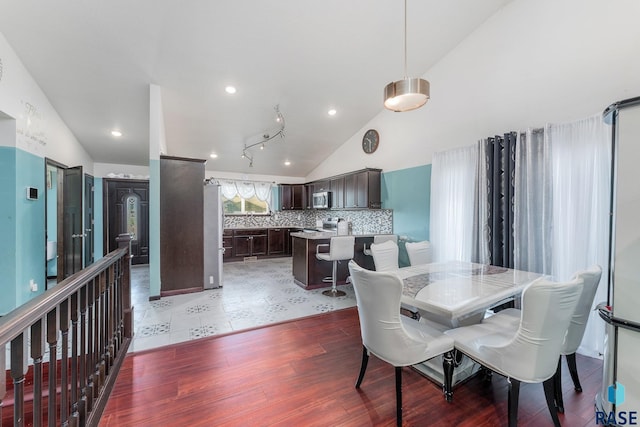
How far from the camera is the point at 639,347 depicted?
1544mm

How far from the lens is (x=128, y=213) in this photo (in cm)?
628

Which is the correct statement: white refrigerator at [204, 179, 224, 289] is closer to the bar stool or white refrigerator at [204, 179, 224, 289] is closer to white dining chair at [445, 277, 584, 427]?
the bar stool

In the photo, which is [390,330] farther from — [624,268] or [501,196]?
[501,196]

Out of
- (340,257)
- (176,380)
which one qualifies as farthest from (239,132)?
(176,380)

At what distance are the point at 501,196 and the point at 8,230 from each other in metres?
5.84

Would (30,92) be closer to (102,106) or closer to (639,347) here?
(102,106)

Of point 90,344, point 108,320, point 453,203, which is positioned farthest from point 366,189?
point 90,344

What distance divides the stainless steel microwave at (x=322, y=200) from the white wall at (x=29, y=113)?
4.86 m

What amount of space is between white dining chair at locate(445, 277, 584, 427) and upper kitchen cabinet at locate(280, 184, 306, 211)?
6626mm

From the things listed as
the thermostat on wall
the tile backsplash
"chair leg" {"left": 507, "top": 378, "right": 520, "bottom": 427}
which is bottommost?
"chair leg" {"left": 507, "top": 378, "right": 520, "bottom": 427}

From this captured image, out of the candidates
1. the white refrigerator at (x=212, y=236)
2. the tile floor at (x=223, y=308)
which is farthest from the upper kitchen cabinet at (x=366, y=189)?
the white refrigerator at (x=212, y=236)

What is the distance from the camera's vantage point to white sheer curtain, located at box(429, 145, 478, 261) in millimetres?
3629

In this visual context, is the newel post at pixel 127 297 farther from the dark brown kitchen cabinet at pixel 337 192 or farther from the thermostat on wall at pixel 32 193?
the dark brown kitchen cabinet at pixel 337 192

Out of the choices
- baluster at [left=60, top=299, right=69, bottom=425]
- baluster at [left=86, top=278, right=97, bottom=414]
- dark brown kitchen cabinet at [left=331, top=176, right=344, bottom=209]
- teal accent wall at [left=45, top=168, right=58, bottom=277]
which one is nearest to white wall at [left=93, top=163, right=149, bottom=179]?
teal accent wall at [left=45, top=168, right=58, bottom=277]
